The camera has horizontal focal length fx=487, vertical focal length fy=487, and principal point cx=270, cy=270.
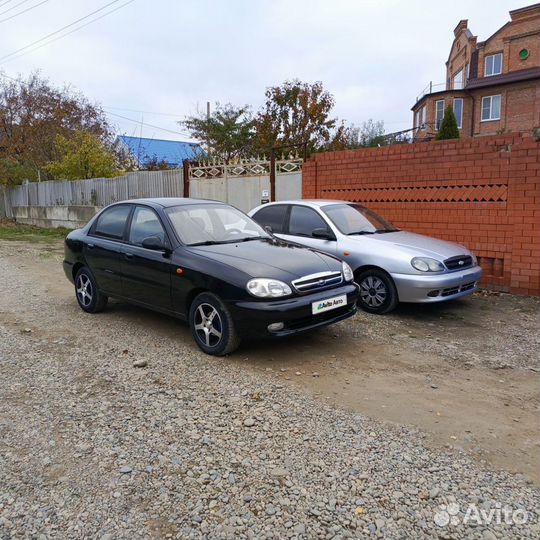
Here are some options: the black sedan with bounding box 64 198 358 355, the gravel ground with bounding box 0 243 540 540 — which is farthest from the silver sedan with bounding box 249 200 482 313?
the gravel ground with bounding box 0 243 540 540

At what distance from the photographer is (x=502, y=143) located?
764 centimetres

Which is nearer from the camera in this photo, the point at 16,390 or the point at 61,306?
the point at 16,390

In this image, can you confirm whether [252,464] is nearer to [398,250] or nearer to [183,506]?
[183,506]

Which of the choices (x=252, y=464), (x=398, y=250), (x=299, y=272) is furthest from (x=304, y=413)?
(x=398, y=250)

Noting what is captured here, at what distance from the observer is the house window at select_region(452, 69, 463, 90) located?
139 ft

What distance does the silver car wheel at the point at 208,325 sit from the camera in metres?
4.76

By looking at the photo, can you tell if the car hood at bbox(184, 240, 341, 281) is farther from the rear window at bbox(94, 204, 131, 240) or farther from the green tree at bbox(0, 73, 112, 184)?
the green tree at bbox(0, 73, 112, 184)

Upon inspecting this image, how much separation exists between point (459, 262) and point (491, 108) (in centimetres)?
3645

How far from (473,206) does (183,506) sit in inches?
276

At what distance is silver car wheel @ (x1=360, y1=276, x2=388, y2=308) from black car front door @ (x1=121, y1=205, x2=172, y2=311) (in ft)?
8.96

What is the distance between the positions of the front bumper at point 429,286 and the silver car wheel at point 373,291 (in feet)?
0.80

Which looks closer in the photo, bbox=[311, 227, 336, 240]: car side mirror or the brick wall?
bbox=[311, 227, 336, 240]: car side mirror

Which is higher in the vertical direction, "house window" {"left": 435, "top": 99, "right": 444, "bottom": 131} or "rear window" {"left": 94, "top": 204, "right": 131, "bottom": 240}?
"house window" {"left": 435, "top": 99, "right": 444, "bottom": 131}

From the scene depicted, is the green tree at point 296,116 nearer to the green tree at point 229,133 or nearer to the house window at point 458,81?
the green tree at point 229,133
